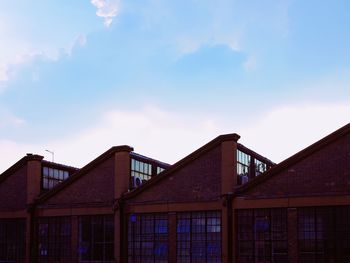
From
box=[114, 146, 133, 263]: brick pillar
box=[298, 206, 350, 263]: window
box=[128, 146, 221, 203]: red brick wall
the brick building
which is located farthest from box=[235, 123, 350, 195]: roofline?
box=[114, 146, 133, 263]: brick pillar

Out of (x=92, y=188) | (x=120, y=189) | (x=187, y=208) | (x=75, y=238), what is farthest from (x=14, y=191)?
→ (x=187, y=208)

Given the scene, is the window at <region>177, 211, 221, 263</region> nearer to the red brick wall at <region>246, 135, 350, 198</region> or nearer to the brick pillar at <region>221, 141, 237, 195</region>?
the brick pillar at <region>221, 141, 237, 195</region>

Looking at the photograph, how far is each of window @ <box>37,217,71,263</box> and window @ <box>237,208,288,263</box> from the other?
14176 mm

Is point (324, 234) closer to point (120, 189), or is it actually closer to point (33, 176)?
point (120, 189)

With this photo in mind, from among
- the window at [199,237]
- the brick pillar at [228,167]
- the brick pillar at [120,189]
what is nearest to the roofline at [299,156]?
the brick pillar at [228,167]

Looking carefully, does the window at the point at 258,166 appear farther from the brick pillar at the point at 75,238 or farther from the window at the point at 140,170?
the brick pillar at the point at 75,238

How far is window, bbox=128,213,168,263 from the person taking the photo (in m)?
41.9

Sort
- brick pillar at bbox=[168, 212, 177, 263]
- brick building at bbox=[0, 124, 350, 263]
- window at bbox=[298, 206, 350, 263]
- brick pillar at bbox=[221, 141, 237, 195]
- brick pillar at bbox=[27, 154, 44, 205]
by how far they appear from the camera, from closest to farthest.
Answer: window at bbox=[298, 206, 350, 263], brick building at bbox=[0, 124, 350, 263], brick pillar at bbox=[221, 141, 237, 195], brick pillar at bbox=[168, 212, 177, 263], brick pillar at bbox=[27, 154, 44, 205]

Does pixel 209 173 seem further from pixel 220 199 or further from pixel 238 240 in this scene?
pixel 238 240

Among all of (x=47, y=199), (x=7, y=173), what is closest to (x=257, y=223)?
(x=47, y=199)

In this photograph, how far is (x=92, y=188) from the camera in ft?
151

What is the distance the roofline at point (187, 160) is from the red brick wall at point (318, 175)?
3944mm

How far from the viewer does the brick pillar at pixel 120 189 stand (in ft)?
143

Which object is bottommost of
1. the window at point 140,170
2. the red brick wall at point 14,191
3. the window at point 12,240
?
the window at point 12,240
